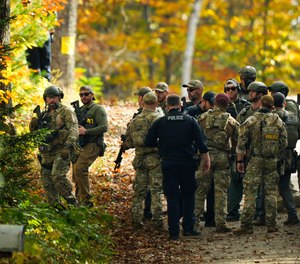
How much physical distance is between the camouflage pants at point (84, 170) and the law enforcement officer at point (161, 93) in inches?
51.8

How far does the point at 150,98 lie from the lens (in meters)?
15.9

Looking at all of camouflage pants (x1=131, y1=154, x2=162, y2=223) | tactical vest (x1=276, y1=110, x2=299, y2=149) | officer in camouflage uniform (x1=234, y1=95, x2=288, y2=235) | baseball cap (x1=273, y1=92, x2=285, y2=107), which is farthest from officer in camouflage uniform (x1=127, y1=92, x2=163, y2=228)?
tactical vest (x1=276, y1=110, x2=299, y2=149)

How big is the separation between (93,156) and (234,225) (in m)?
2.70

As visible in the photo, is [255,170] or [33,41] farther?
[33,41]

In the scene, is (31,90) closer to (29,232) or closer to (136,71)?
(29,232)

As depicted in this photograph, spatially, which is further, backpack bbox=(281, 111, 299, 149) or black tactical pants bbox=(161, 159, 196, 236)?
backpack bbox=(281, 111, 299, 149)

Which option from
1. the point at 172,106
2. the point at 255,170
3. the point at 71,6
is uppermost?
the point at 71,6

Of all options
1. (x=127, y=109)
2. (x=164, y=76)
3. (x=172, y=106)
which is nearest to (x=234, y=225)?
(x=172, y=106)

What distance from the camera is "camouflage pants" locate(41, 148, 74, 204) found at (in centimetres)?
1612

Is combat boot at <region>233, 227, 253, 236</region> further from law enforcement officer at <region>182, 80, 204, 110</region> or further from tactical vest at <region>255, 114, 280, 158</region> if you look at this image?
law enforcement officer at <region>182, 80, 204, 110</region>

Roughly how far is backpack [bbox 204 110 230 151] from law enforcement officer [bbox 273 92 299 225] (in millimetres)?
858

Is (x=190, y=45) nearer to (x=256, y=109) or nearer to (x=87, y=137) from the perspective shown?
(x=87, y=137)

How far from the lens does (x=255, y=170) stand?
15.4 meters

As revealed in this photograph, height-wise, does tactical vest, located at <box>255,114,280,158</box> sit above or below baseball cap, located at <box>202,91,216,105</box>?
below
